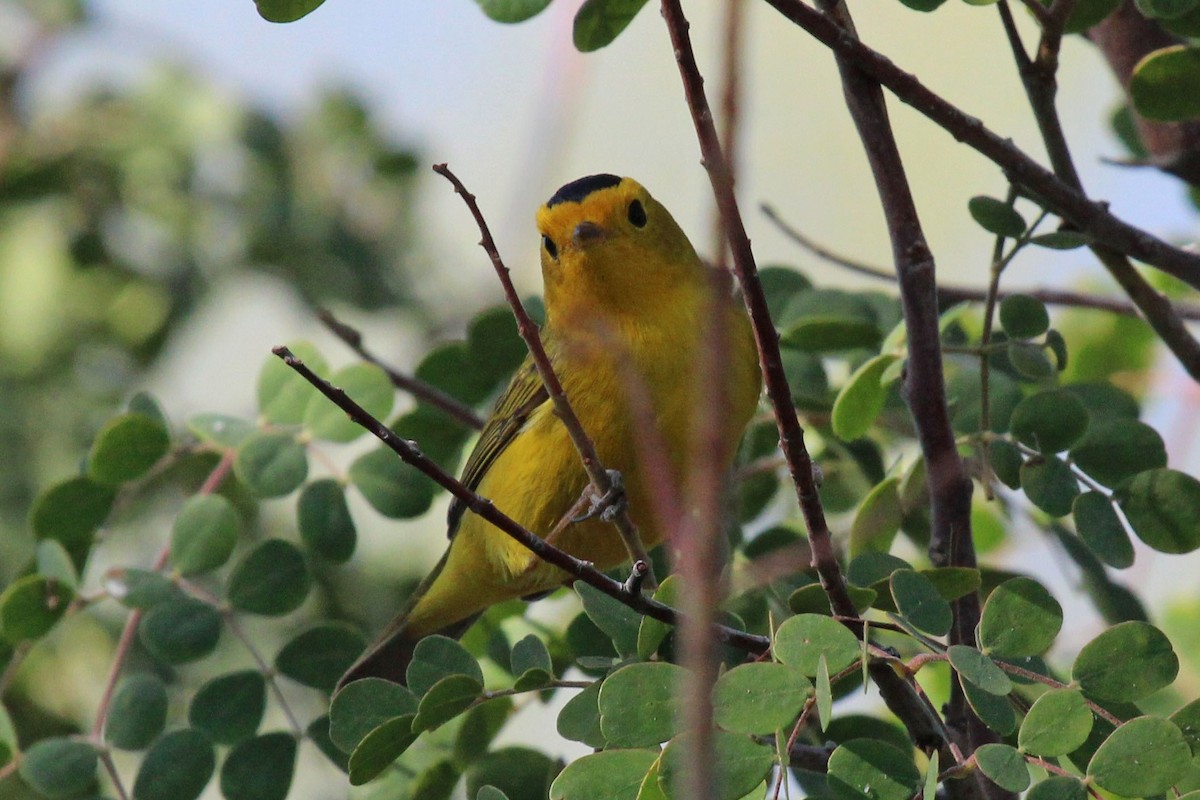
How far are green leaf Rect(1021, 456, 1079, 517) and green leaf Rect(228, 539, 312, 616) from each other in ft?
4.14

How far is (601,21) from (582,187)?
37.9 inches

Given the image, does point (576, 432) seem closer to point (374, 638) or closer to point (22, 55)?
point (374, 638)

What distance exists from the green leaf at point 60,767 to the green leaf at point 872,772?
135 centimetres

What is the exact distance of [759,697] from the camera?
153cm

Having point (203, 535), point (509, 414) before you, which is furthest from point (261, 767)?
point (509, 414)

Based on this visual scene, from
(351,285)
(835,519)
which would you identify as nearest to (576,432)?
(835,519)

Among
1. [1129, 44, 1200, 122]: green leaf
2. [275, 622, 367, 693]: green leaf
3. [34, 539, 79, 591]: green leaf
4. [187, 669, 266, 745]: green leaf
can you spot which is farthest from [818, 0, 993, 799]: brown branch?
[34, 539, 79, 591]: green leaf

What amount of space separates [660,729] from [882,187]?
0.88m

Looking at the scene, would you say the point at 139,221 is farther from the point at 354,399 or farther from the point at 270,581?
the point at 270,581

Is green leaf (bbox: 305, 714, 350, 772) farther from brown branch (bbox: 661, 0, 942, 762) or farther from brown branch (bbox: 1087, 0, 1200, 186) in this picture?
brown branch (bbox: 1087, 0, 1200, 186)

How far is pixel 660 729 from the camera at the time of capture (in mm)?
1586

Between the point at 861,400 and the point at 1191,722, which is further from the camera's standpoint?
the point at 861,400

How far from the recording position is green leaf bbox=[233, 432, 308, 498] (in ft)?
8.18

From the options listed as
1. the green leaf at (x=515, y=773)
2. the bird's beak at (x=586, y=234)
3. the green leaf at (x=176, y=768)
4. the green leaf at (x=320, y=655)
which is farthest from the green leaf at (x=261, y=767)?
the bird's beak at (x=586, y=234)
